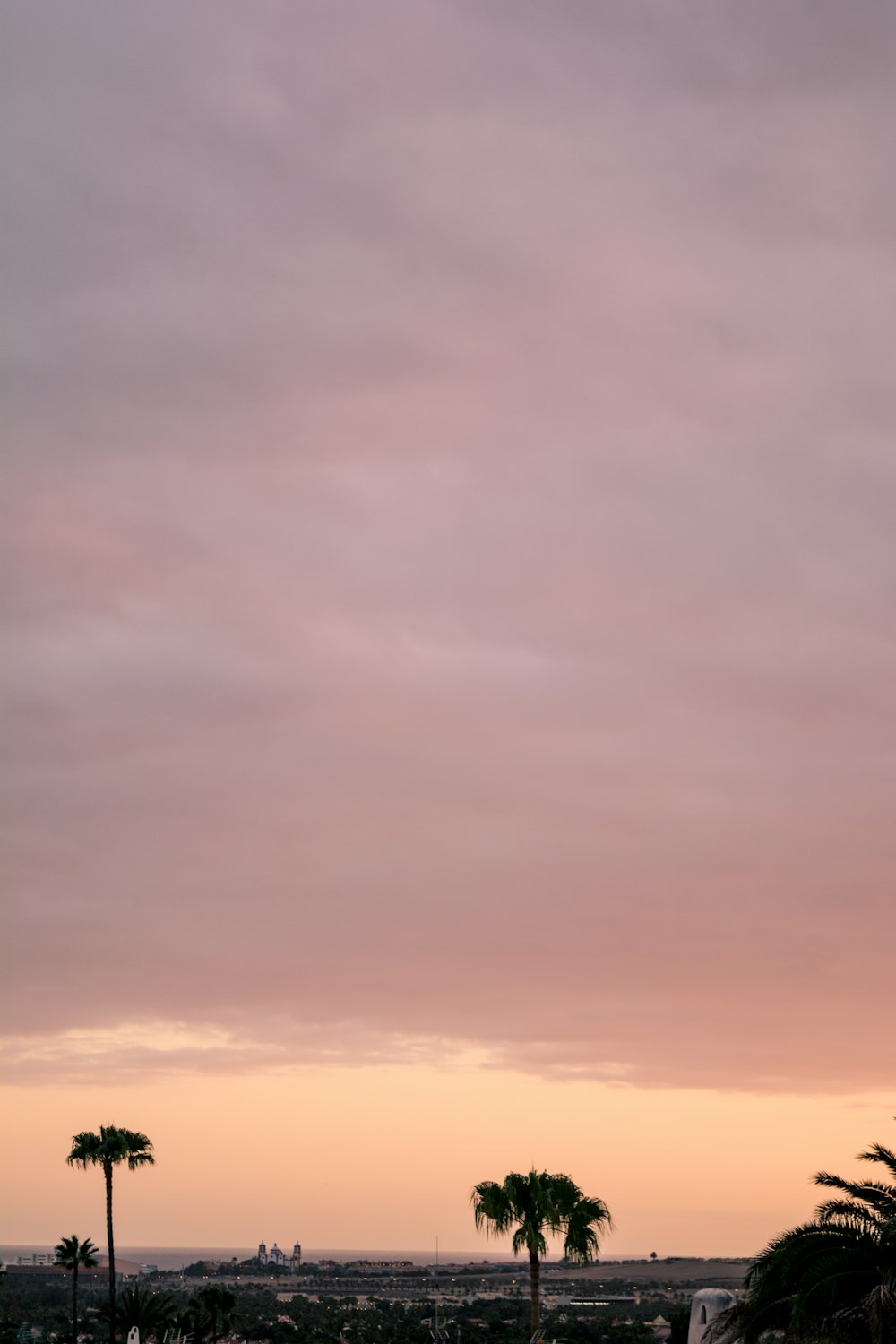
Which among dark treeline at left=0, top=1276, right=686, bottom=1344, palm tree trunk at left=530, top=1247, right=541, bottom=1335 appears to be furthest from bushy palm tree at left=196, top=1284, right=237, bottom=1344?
palm tree trunk at left=530, top=1247, right=541, bottom=1335

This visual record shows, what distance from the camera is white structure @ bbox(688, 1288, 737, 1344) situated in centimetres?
4575

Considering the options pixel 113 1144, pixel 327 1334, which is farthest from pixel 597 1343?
pixel 113 1144

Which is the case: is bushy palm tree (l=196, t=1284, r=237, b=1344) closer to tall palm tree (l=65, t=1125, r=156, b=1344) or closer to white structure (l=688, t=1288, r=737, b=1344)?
tall palm tree (l=65, t=1125, r=156, b=1344)

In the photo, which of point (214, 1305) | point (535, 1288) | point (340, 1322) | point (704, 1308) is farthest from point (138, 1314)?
point (340, 1322)

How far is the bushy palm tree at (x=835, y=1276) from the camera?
97.1 feet

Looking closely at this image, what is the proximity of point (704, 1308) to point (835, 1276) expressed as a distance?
62.1ft

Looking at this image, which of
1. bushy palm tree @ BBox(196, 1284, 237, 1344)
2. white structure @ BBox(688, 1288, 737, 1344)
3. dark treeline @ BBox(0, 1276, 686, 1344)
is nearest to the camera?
white structure @ BBox(688, 1288, 737, 1344)

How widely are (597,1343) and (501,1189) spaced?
73691 mm

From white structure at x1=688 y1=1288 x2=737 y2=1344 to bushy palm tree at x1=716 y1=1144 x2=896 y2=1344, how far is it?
13.2 metres

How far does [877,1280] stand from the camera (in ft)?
98.6

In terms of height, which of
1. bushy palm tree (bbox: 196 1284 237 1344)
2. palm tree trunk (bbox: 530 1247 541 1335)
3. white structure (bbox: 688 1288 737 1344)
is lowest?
bushy palm tree (bbox: 196 1284 237 1344)

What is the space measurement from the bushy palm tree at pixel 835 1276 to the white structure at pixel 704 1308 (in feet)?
43.4

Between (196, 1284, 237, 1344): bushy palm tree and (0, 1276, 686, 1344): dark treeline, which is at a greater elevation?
(196, 1284, 237, 1344): bushy palm tree

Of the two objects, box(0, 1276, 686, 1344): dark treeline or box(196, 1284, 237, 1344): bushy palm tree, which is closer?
box(196, 1284, 237, 1344): bushy palm tree
